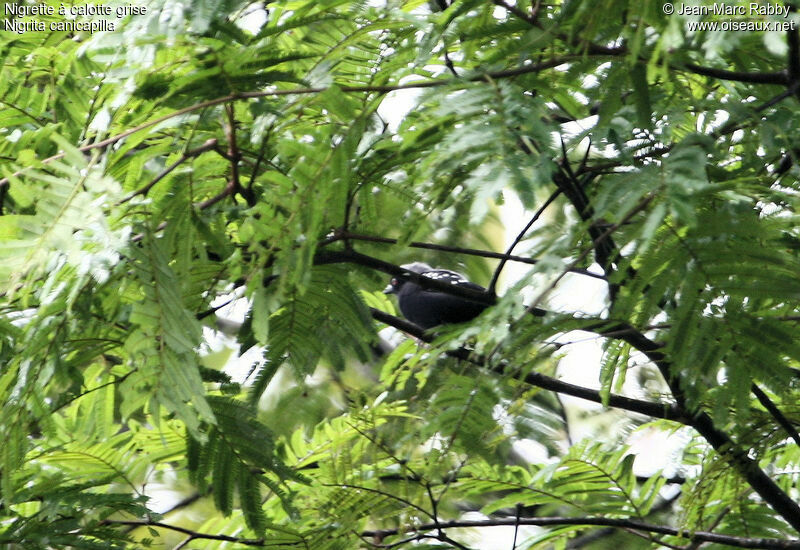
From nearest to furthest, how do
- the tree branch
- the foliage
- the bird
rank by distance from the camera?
the foliage < the tree branch < the bird

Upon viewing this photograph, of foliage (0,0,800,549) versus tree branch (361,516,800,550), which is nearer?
foliage (0,0,800,549)

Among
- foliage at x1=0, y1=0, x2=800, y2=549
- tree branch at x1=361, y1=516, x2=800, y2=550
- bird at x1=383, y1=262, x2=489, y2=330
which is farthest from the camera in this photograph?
bird at x1=383, y1=262, x2=489, y2=330

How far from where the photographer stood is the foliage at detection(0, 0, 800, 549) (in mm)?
2045

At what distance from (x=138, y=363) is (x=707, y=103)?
63.4 inches

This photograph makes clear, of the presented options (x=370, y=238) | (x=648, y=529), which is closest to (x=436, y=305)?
(x=648, y=529)

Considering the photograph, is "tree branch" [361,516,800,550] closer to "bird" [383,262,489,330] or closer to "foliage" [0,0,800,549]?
"foliage" [0,0,800,549]

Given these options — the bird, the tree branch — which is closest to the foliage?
the tree branch

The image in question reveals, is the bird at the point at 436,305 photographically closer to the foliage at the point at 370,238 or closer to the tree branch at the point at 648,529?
the foliage at the point at 370,238

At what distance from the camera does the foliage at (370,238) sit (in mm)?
2045

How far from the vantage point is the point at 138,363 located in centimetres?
220

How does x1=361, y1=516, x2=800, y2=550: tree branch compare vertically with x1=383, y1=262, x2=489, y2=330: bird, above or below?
below

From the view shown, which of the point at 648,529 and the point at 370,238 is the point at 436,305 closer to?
the point at 648,529

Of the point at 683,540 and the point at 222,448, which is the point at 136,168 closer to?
the point at 222,448

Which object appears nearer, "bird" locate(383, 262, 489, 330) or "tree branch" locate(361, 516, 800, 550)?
"tree branch" locate(361, 516, 800, 550)
